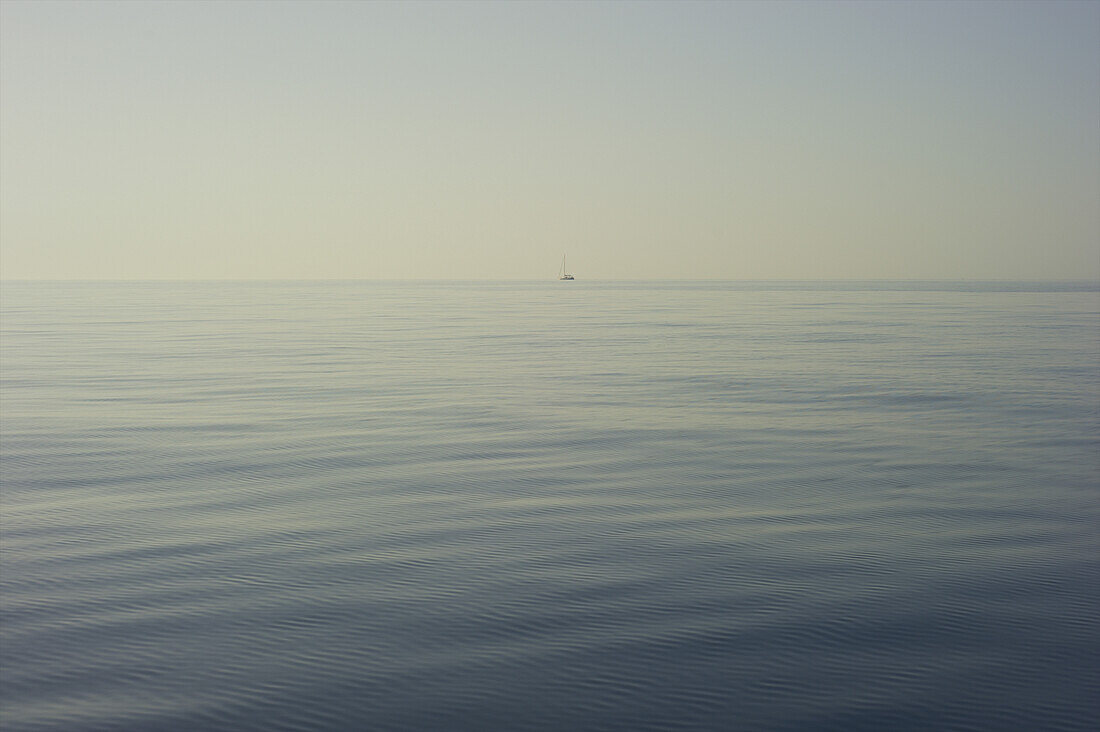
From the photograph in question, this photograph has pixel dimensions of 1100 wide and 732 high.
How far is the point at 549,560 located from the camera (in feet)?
42.7

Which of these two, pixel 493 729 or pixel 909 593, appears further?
pixel 909 593

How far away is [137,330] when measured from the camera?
6206cm

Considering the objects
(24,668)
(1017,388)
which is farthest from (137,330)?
(24,668)

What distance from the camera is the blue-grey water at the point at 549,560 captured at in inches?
356

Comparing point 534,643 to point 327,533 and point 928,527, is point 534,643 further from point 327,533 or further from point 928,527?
point 928,527

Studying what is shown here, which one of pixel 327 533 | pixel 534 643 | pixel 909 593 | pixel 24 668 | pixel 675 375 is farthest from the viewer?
pixel 675 375

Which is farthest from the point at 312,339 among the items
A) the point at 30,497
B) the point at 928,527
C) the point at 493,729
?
the point at 493,729

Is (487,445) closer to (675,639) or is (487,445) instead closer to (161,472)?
(161,472)

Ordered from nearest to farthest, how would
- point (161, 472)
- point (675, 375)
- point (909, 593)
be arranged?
point (909, 593) → point (161, 472) → point (675, 375)

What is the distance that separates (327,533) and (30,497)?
19.5 ft

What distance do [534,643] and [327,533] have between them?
505cm

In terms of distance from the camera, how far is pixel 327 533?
46.8 ft

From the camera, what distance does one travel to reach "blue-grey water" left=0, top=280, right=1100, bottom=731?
9.04m

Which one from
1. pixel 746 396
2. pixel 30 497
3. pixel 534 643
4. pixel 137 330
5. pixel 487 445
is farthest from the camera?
pixel 137 330
